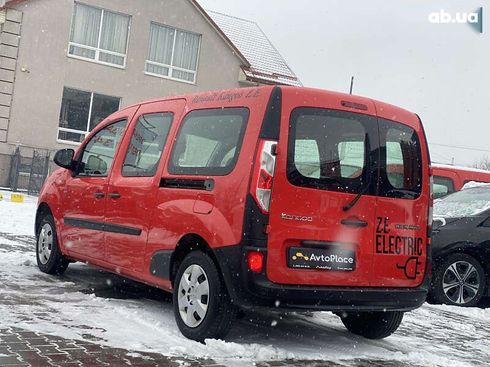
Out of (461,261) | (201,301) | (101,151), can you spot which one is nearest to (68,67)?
(101,151)

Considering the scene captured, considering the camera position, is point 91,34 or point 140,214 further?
point 91,34

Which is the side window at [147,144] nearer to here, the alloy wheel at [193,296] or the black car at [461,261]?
the alloy wheel at [193,296]

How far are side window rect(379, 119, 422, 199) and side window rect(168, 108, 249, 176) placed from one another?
1.15 meters

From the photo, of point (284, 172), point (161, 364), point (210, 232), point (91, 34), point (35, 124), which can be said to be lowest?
point (161, 364)

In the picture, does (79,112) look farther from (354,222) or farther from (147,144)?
(354,222)

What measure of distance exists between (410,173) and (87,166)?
334cm

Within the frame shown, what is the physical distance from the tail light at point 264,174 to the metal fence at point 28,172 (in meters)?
17.5

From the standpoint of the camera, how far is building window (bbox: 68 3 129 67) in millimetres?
23047

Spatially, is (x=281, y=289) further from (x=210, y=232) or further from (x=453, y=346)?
(x=453, y=346)

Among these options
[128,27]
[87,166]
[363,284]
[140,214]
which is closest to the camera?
[363,284]

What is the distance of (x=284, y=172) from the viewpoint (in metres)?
4.83

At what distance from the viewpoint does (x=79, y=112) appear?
23125mm

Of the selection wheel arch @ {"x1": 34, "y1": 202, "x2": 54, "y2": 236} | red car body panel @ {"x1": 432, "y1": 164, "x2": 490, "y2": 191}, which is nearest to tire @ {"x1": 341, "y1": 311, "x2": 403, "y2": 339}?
wheel arch @ {"x1": 34, "y1": 202, "x2": 54, "y2": 236}

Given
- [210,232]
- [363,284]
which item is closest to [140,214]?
[210,232]
